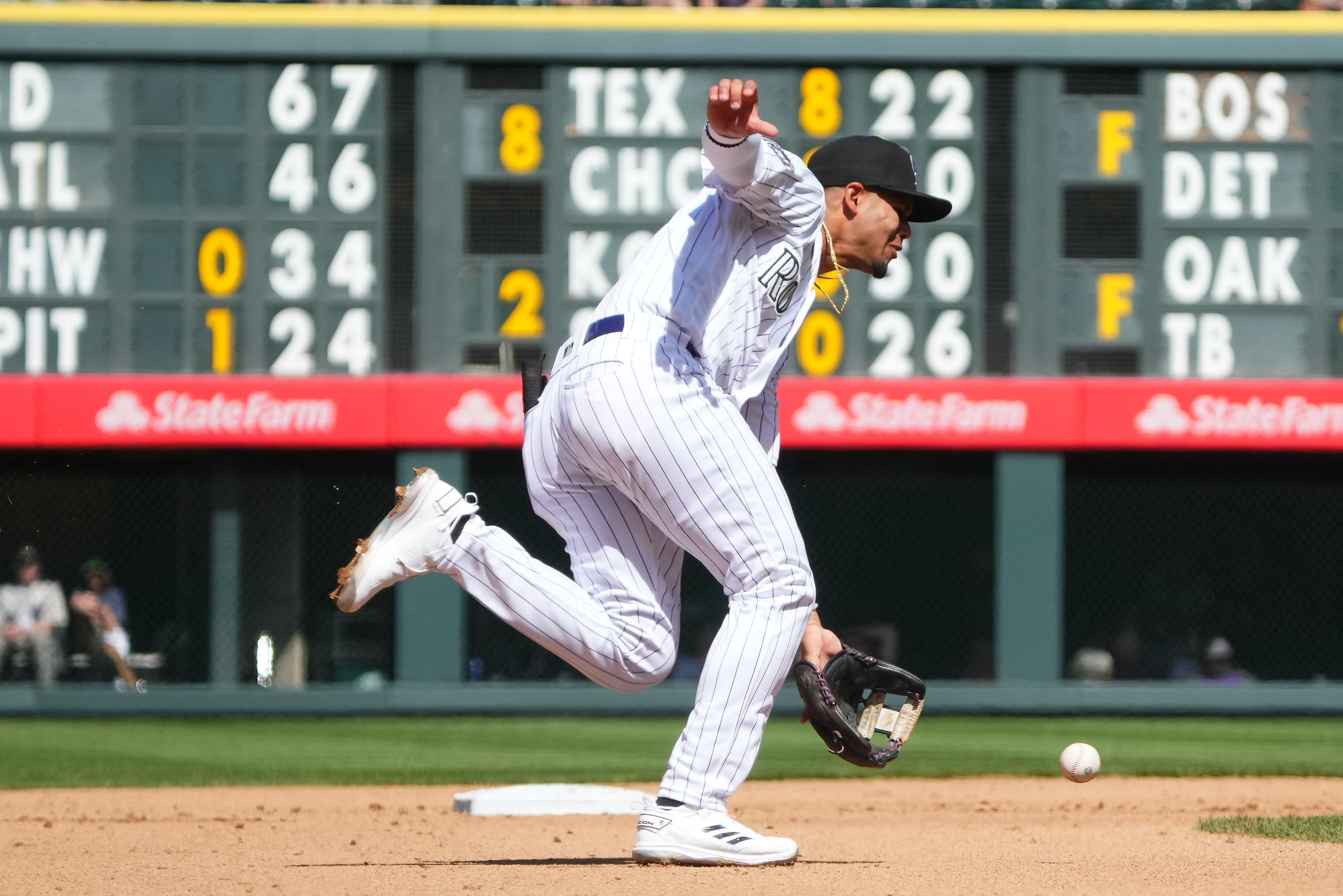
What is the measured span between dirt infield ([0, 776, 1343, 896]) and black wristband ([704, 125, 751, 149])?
56.6 inches

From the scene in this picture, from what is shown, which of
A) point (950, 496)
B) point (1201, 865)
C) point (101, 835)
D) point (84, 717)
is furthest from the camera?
point (950, 496)

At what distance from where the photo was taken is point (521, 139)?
552 inches

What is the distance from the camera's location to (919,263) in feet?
45.4

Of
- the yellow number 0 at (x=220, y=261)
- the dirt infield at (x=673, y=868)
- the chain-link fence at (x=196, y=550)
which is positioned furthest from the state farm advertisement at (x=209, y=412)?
the dirt infield at (x=673, y=868)

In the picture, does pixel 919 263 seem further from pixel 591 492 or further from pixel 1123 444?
pixel 591 492

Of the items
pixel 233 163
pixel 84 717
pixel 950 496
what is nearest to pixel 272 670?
pixel 84 717

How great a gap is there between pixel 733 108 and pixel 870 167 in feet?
1.92

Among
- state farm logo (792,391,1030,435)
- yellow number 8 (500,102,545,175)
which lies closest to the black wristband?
state farm logo (792,391,1030,435)

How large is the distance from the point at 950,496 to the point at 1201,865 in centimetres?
1103

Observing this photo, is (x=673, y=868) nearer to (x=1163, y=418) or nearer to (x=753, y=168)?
(x=753, y=168)

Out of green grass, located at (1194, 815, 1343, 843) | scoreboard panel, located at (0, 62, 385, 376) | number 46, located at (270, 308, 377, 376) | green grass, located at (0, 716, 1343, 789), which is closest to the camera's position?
green grass, located at (1194, 815, 1343, 843)

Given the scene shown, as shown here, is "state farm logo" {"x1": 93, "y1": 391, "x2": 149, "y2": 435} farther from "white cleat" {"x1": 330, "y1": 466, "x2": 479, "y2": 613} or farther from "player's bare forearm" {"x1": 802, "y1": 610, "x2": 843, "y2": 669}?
"player's bare forearm" {"x1": 802, "y1": 610, "x2": 843, "y2": 669}

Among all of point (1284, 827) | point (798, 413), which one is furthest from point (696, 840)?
point (798, 413)

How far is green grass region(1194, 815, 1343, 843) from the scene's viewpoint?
4.83 meters
